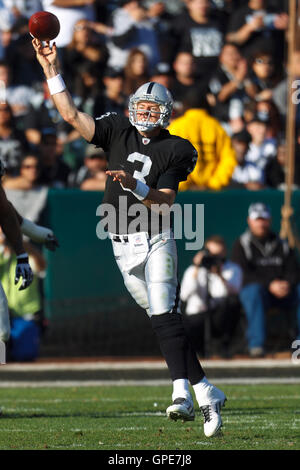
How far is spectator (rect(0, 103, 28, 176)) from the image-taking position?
Result: 39.1ft

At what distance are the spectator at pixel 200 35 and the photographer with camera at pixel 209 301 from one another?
3246 millimetres

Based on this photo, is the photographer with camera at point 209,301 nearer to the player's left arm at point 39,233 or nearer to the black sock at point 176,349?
the player's left arm at point 39,233

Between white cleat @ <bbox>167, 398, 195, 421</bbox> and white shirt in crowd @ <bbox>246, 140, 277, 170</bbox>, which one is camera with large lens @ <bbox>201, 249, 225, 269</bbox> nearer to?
white shirt in crowd @ <bbox>246, 140, 277, 170</bbox>

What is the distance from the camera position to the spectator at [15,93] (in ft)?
42.4

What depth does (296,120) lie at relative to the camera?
1349 centimetres

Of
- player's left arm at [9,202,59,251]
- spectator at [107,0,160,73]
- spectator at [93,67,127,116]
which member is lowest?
player's left arm at [9,202,59,251]

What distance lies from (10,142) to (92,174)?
39.4 inches

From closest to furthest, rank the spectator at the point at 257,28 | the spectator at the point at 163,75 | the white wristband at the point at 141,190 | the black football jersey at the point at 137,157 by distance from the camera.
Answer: the white wristband at the point at 141,190, the black football jersey at the point at 137,157, the spectator at the point at 163,75, the spectator at the point at 257,28

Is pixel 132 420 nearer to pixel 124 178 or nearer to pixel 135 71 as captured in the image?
pixel 124 178

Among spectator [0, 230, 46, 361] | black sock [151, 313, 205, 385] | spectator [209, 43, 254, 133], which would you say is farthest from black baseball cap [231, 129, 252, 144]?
black sock [151, 313, 205, 385]

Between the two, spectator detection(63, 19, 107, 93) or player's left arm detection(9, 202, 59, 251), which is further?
spectator detection(63, 19, 107, 93)

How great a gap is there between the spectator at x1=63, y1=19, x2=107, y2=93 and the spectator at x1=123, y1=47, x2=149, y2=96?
43 cm

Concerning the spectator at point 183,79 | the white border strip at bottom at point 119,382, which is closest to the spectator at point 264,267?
the white border strip at bottom at point 119,382
